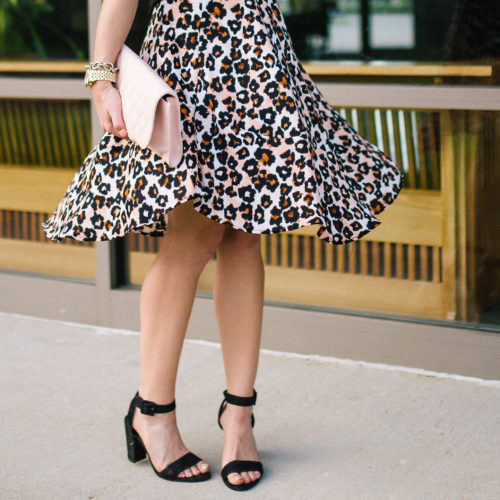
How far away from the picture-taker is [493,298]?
3.45 m

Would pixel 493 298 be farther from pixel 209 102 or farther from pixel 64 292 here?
pixel 64 292

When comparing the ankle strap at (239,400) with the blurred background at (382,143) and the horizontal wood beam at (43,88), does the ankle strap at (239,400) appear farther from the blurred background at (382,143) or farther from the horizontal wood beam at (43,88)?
the horizontal wood beam at (43,88)

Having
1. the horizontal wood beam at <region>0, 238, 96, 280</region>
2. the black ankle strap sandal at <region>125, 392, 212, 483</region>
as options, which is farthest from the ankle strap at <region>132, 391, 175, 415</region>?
the horizontal wood beam at <region>0, 238, 96, 280</region>

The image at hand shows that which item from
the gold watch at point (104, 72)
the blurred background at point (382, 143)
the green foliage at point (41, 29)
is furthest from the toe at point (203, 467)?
the green foliage at point (41, 29)

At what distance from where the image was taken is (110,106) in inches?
90.2

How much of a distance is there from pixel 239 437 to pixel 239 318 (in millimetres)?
340

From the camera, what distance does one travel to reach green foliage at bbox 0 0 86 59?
160 inches

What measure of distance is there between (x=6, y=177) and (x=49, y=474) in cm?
→ 218

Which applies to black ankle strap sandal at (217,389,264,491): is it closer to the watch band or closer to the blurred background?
the watch band

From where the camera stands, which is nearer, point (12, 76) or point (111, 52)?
point (111, 52)

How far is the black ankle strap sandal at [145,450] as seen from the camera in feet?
8.32

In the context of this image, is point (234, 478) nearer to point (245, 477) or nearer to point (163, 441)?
point (245, 477)

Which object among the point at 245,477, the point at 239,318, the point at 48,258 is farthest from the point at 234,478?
the point at 48,258

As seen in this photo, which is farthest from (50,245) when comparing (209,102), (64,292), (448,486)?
(448,486)
